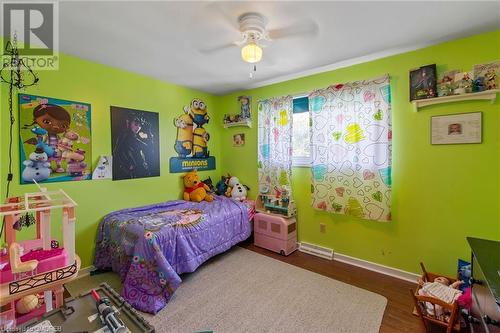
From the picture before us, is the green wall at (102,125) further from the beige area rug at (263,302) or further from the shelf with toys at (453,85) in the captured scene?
the shelf with toys at (453,85)

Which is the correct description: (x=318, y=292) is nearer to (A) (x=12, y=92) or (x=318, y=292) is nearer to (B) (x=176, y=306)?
(B) (x=176, y=306)

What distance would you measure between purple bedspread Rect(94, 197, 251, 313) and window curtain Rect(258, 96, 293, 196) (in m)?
0.62

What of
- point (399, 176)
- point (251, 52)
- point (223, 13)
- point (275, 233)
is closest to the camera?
point (223, 13)

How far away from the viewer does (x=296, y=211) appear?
10.5 feet

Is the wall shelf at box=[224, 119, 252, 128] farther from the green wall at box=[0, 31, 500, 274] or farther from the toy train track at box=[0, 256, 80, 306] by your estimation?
the toy train track at box=[0, 256, 80, 306]

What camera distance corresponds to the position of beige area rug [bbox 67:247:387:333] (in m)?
1.76

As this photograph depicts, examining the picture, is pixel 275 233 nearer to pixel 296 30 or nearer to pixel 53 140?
pixel 296 30

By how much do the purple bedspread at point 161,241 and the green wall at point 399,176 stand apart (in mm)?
327

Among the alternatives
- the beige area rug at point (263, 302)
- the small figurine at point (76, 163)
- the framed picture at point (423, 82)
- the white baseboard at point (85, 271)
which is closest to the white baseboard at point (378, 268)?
the beige area rug at point (263, 302)

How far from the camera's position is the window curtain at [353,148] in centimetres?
241

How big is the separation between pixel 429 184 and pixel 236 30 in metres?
2.39

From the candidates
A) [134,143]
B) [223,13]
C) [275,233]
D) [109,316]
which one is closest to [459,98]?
[223,13]

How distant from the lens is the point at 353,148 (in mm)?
2600

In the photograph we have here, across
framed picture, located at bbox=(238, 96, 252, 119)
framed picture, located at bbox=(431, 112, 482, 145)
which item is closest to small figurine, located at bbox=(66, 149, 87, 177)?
framed picture, located at bbox=(238, 96, 252, 119)
